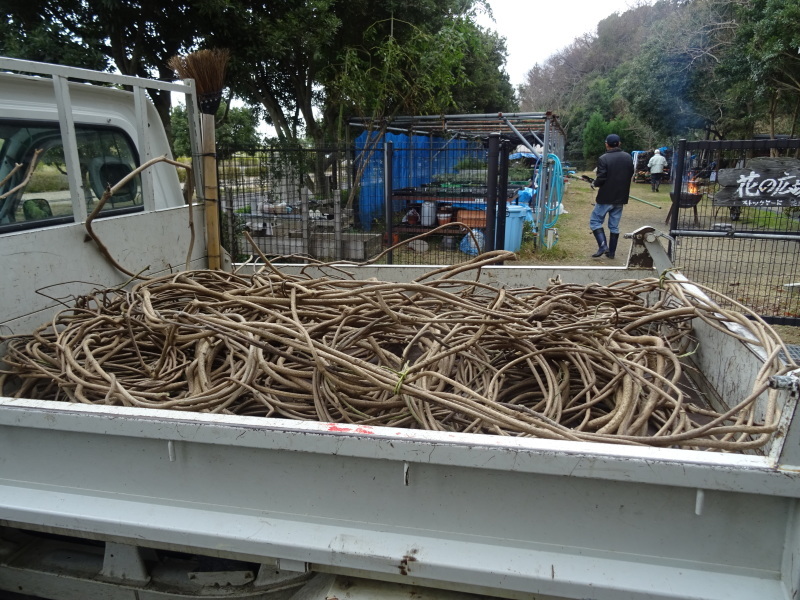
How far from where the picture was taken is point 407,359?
234cm

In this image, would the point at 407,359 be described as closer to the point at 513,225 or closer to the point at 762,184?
the point at 762,184

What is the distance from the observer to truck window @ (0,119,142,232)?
2.87 meters

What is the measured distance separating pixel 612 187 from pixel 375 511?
28.7 feet

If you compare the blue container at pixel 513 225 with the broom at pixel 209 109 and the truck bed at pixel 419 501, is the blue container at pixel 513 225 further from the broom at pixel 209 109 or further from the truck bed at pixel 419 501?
the truck bed at pixel 419 501

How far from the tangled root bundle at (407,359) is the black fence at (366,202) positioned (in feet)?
15.7

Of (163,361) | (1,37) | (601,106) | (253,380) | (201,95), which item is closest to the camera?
(253,380)

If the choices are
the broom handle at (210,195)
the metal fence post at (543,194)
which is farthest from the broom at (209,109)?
the metal fence post at (543,194)

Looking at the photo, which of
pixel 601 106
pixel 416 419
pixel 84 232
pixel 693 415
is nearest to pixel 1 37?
pixel 84 232

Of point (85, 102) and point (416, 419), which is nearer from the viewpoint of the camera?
point (416, 419)

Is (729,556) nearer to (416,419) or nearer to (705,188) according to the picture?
(416,419)

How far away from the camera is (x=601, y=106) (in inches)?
1703

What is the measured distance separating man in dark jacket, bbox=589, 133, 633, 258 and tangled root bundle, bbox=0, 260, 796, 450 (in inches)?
270

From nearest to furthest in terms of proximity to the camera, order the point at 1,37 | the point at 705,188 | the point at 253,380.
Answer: the point at 253,380
the point at 705,188
the point at 1,37

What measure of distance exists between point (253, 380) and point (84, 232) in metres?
1.49
